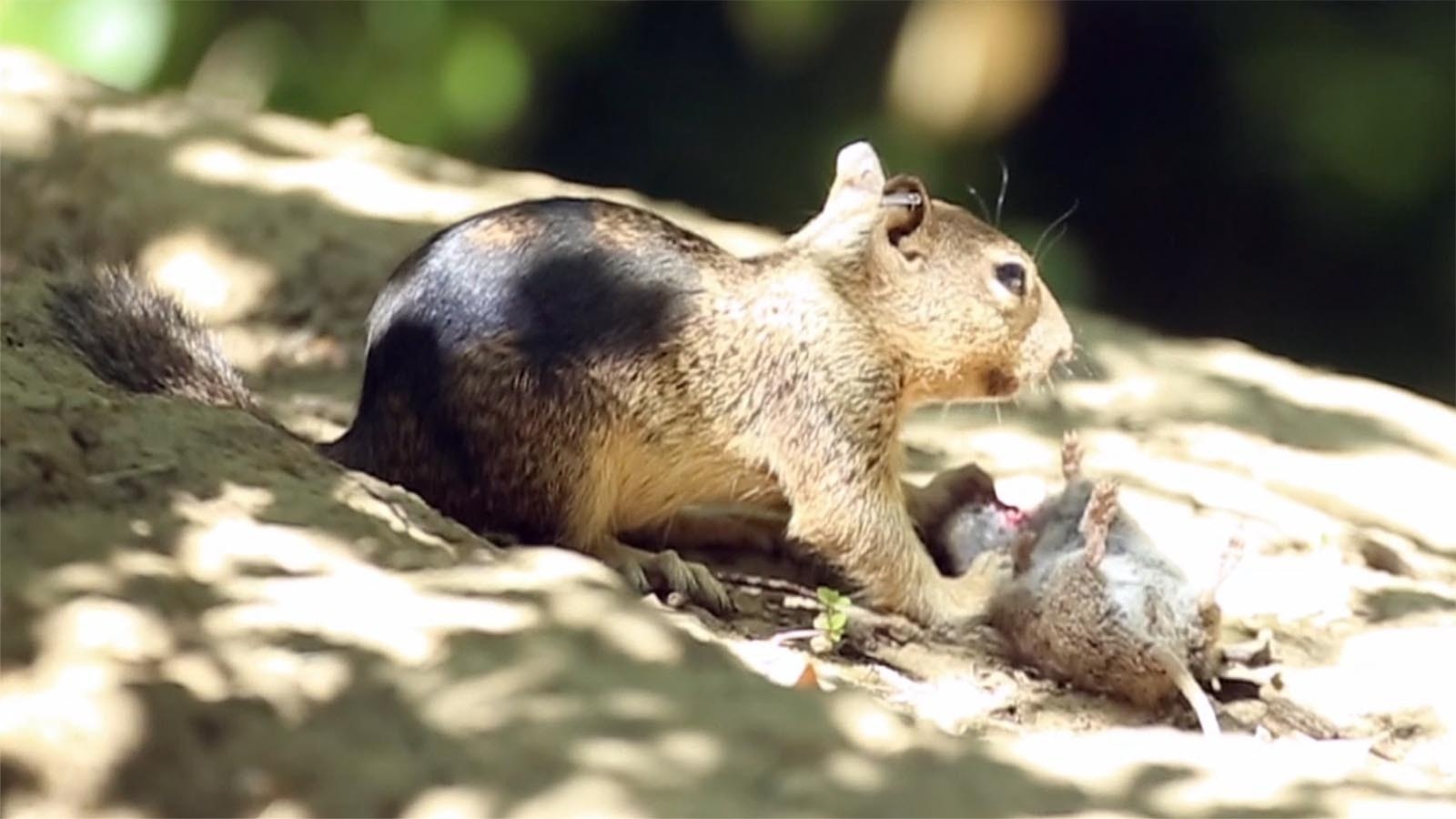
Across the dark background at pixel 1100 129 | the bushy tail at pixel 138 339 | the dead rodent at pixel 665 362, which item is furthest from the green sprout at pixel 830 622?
the dark background at pixel 1100 129

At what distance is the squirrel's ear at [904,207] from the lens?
4.40 meters

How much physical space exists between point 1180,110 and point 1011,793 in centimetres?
511

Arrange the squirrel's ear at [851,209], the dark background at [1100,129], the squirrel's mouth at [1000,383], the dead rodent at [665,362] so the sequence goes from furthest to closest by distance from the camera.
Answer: the dark background at [1100,129] < the squirrel's mouth at [1000,383] < the squirrel's ear at [851,209] < the dead rodent at [665,362]

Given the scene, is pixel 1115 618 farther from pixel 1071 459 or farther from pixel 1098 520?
pixel 1071 459

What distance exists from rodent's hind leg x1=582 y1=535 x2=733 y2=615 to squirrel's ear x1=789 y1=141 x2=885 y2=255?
661 millimetres

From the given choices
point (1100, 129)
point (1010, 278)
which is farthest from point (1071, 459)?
point (1100, 129)

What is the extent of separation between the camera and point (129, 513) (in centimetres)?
322

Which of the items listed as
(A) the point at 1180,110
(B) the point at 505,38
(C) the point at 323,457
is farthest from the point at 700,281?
(A) the point at 1180,110

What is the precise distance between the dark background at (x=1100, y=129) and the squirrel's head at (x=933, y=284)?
2258mm

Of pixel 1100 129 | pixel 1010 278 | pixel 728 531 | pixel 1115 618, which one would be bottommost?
Result: pixel 728 531

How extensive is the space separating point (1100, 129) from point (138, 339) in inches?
170

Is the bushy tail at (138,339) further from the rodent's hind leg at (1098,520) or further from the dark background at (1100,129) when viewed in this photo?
the dark background at (1100,129)

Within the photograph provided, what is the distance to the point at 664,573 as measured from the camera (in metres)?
4.15

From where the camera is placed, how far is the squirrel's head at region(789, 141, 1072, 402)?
4.38 m
